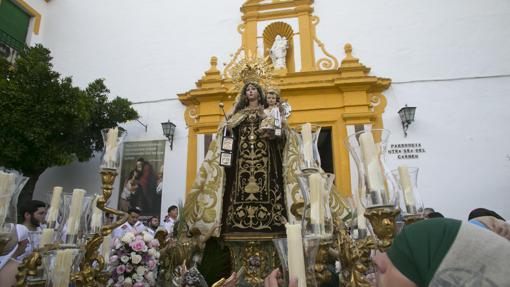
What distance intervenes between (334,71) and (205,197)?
200 inches

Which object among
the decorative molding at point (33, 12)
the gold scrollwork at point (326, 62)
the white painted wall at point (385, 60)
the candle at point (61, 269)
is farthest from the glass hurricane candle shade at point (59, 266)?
the decorative molding at point (33, 12)

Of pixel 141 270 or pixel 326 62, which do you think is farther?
pixel 326 62

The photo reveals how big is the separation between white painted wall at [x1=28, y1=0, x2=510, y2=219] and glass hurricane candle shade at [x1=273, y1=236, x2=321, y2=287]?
18.5ft

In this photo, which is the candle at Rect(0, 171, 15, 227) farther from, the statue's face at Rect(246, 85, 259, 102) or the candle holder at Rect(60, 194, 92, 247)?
the statue's face at Rect(246, 85, 259, 102)

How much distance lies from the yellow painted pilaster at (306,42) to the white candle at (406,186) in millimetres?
5874

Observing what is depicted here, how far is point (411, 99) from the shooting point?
21.9ft

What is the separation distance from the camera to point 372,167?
3.80ft

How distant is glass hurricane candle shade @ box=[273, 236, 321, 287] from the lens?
105 centimetres

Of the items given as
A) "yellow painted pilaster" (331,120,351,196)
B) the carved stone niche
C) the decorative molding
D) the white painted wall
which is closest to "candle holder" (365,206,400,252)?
"yellow painted pilaster" (331,120,351,196)

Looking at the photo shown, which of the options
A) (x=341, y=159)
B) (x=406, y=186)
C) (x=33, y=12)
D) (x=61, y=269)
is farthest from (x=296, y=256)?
(x=33, y=12)

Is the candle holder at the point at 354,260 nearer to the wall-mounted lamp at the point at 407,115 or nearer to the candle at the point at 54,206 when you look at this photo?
the candle at the point at 54,206

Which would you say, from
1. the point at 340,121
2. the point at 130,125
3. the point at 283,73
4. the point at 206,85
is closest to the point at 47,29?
the point at 130,125

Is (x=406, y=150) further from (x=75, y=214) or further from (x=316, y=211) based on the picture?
(x=75, y=214)

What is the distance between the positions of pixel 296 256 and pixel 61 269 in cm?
111
